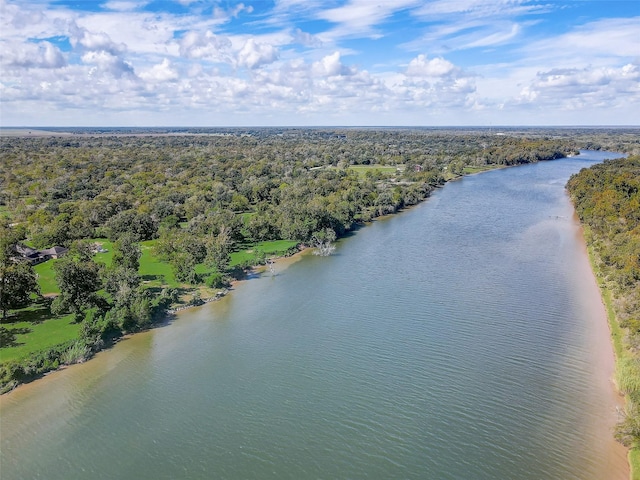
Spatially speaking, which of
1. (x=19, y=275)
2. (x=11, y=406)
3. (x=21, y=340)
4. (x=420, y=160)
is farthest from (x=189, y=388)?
(x=420, y=160)

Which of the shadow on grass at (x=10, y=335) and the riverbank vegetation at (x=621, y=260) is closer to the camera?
the riverbank vegetation at (x=621, y=260)

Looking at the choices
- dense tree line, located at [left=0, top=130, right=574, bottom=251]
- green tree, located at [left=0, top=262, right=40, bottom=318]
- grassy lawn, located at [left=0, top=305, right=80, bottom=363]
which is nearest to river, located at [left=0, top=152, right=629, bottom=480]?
grassy lawn, located at [left=0, top=305, right=80, bottom=363]

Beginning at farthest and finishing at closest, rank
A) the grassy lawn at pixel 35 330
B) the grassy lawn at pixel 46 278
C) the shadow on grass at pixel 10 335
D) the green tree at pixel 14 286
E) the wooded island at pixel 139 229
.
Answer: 1. the grassy lawn at pixel 46 278
2. the wooded island at pixel 139 229
3. the green tree at pixel 14 286
4. the shadow on grass at pixel 10 335
5. the grassy lawn at pixel 35 330

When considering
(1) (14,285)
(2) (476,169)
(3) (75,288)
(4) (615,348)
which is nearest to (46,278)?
(1) (14,285)

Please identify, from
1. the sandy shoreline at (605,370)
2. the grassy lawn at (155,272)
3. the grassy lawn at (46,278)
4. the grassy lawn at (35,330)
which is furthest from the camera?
the grassy lawn at (155,272)

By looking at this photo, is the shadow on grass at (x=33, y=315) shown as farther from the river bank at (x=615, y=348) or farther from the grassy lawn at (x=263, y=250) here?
the river bank at (x=615, y=348)

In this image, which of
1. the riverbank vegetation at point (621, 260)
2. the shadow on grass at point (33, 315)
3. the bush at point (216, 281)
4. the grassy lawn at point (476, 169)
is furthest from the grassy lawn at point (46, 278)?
the grassy lawn at point (476, 169)

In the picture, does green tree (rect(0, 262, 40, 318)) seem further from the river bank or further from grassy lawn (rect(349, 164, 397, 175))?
grassy lawn (rect(349, 164, 397, 175))
